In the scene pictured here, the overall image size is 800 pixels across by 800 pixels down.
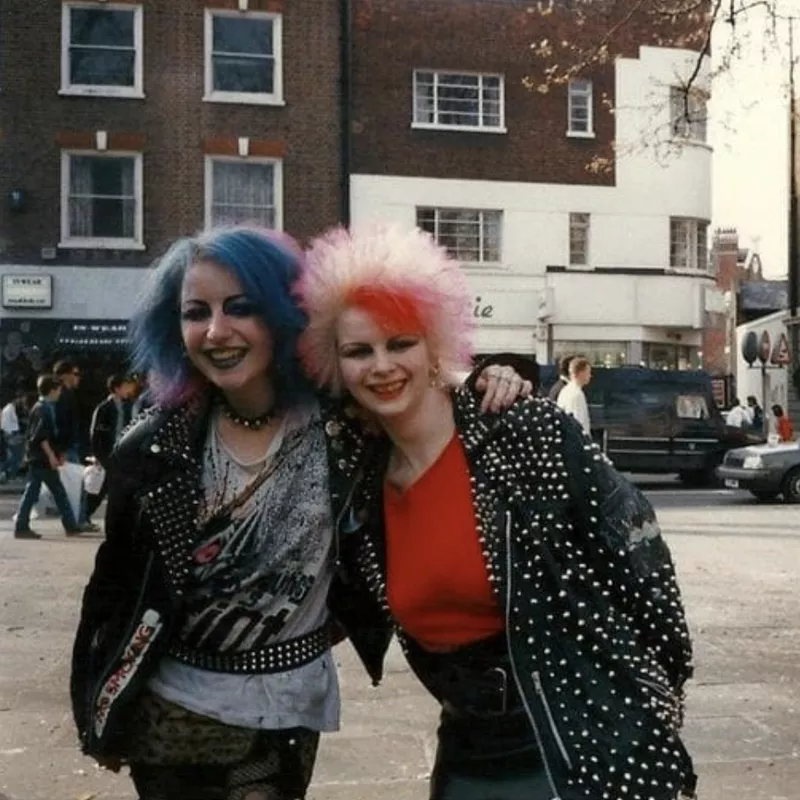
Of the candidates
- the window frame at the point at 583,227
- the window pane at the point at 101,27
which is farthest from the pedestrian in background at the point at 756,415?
the window pane at the point at 101,27

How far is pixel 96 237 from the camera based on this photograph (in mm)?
24312

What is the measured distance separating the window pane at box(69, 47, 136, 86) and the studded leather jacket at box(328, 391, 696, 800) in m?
23.6

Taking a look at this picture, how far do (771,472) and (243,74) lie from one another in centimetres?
1336

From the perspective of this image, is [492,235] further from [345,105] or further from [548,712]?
[548,712]

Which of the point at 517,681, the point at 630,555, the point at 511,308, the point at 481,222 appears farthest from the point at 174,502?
the point at 481,222

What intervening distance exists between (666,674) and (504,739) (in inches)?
12.6

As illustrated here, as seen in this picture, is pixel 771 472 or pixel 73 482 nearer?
pixel 73 482

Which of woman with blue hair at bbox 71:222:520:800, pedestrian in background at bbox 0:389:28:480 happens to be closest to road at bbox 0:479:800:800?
woman with blue hair at bbox 71:222:520:800

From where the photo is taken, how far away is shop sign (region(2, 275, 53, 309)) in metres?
23.7

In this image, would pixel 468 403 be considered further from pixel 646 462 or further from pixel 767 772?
pixel 646 462

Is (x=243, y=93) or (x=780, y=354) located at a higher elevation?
(x=243, y=93)

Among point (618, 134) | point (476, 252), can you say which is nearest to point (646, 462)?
point (476, 252)

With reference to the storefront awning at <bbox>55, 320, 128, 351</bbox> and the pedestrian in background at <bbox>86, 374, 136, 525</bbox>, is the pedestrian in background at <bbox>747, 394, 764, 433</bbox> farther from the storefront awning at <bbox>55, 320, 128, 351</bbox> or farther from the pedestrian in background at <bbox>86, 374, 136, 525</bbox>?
the pedestrian in background at <bbox>86, 374, 136, 525</bbox>

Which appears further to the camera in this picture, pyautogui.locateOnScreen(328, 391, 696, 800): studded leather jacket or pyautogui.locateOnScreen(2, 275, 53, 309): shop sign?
pyautogui.locateOnScreen(2, 275, 53, 309): shop sign
